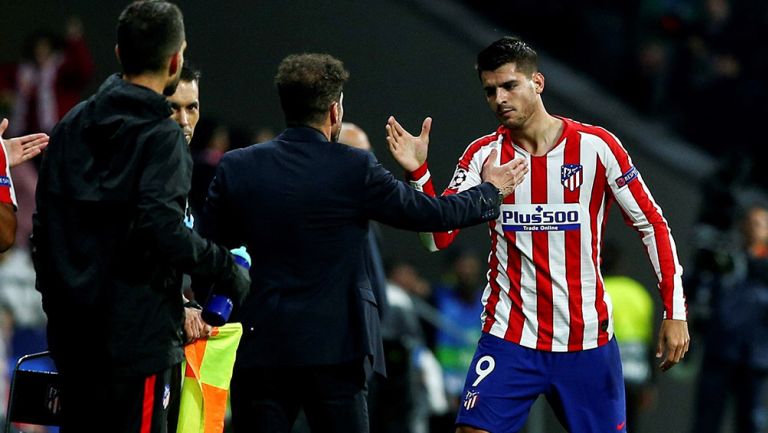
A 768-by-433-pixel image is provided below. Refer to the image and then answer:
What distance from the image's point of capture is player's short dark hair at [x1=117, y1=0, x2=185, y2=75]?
4281 mm

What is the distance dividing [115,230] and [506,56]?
6.37ft

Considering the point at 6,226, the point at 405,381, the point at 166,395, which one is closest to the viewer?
the point at 166,395

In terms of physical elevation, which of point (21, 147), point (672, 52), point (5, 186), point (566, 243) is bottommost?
point (566, 243)

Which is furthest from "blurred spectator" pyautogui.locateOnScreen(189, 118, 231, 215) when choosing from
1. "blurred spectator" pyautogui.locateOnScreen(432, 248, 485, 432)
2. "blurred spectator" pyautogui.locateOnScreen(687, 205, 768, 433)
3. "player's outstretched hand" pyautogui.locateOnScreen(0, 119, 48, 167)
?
"player's outstretched hand" pyautogui.locateOnScreen(0, 119, 48, 167)

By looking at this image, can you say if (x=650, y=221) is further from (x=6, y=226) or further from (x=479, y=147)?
(x=6, y=226)

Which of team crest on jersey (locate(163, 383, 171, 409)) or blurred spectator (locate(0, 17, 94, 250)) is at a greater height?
blurred spectator (locate(0, 17, 94, 250))

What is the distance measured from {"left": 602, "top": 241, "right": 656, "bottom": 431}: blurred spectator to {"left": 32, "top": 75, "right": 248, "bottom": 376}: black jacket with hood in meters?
6.07

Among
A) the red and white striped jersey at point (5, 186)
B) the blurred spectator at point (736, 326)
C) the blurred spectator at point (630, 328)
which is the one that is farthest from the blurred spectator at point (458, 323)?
the red and white striped jersey at point (5, 186)

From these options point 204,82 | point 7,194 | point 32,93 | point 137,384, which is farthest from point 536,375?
point 204,82

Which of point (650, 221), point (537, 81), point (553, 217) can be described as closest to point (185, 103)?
point (537, 81)

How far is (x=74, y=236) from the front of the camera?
4238 mm

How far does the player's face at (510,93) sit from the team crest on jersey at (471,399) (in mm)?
1112

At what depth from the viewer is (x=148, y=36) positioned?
428 centimetres

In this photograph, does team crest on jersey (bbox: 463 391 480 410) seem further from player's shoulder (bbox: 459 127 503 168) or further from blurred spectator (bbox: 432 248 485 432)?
blurred spectator (bbox: 432 248 485 432)
